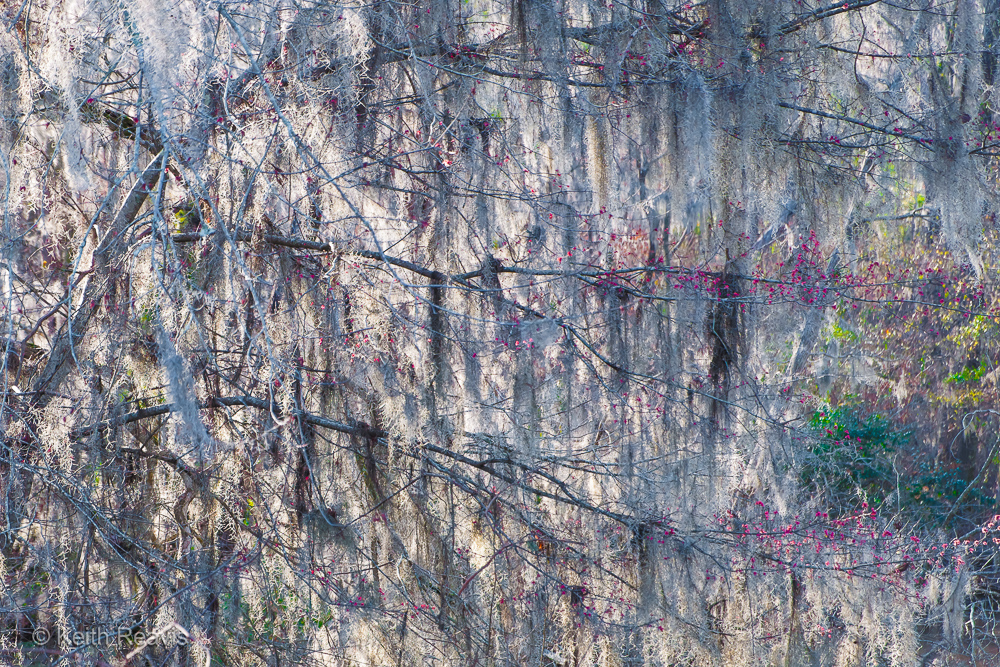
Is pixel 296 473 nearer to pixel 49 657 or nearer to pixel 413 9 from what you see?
pixel 49 657

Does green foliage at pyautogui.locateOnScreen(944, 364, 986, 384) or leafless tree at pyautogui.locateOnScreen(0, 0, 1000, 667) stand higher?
leafless tree at pyautogui.locateOnScreen(0, 0, 1000, 667)

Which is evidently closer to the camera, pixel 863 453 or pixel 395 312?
pixel 395 312

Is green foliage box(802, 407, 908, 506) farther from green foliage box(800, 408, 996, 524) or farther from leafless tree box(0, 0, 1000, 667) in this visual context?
leafless tree box(0, 0, 1000, 667)

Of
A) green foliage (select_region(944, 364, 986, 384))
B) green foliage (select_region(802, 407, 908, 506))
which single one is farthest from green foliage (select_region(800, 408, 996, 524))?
green foliage (select_region(944, 364, 986, 384))

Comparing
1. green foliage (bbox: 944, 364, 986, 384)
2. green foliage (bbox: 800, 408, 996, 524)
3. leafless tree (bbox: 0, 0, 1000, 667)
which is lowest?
green foliage (bbox: 800, 408, 996, 524)

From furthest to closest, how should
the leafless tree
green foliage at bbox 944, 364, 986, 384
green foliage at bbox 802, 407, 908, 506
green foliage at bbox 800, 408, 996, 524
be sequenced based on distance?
green foliage at bbox 944, 364, 986, 384 → green foliage at bbox 800, 408, 996, 524 → green foliage at bbox 802, 407, 908, 506 → the leafless tree

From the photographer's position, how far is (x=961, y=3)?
3.29 metres

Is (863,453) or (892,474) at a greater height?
(863,453)

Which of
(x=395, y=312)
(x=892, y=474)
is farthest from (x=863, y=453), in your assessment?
(x=395, y=312)

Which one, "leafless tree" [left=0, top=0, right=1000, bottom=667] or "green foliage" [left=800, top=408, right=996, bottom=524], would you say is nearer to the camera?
"leafless tree" [left=0, top=0, right=1000, bottom=667]

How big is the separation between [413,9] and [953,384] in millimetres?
6803

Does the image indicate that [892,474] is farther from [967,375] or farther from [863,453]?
[967,375]

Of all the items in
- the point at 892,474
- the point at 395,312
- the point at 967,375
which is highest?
the point at 395,312

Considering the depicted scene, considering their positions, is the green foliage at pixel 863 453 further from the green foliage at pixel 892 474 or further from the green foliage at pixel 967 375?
the green foliage at pixel 967 375
